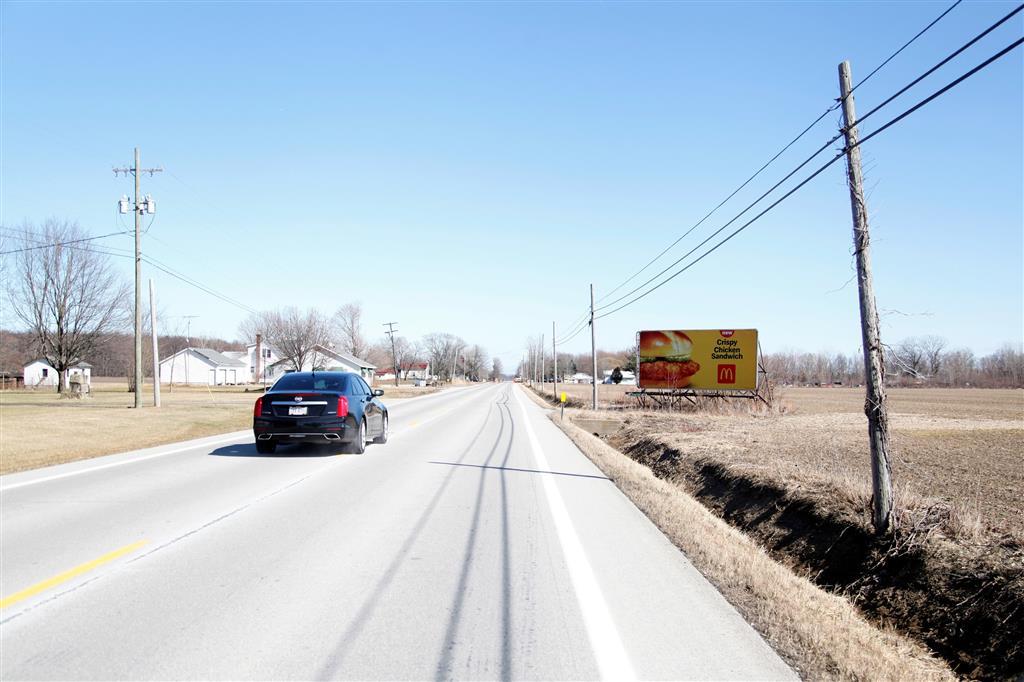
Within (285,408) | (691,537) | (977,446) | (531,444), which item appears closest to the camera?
(691,537)

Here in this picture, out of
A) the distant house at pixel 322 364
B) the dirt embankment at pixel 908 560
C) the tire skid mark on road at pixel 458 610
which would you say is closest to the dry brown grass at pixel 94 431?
the tire skid mark on road at pixel 458 610

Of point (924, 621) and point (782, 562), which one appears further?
point (782, 562)

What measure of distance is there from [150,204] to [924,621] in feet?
113

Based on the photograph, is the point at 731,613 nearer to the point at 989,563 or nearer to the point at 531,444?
the point at 989,563

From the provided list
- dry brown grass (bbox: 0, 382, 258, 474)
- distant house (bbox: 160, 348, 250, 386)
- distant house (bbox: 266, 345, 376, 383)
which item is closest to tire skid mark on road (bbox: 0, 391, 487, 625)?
dry brown grass (bbox: 0, 382, 258, 474)

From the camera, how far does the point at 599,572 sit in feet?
20.2

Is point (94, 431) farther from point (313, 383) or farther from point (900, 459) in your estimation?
point (900, 459)

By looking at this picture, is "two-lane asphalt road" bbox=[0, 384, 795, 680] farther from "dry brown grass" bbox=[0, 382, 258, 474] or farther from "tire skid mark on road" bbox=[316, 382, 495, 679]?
"dry brown grass" bbox=[0, 382, 258, 474]

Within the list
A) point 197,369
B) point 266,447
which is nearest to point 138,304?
point 266,447

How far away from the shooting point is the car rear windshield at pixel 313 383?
570 inches

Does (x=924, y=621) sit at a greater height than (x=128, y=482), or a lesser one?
lesser

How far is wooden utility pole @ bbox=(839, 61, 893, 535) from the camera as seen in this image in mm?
8133

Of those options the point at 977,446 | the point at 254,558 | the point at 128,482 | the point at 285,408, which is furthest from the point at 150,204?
the point at 977,446

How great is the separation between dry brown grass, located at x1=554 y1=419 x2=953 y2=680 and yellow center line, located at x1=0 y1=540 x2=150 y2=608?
5.35 m
